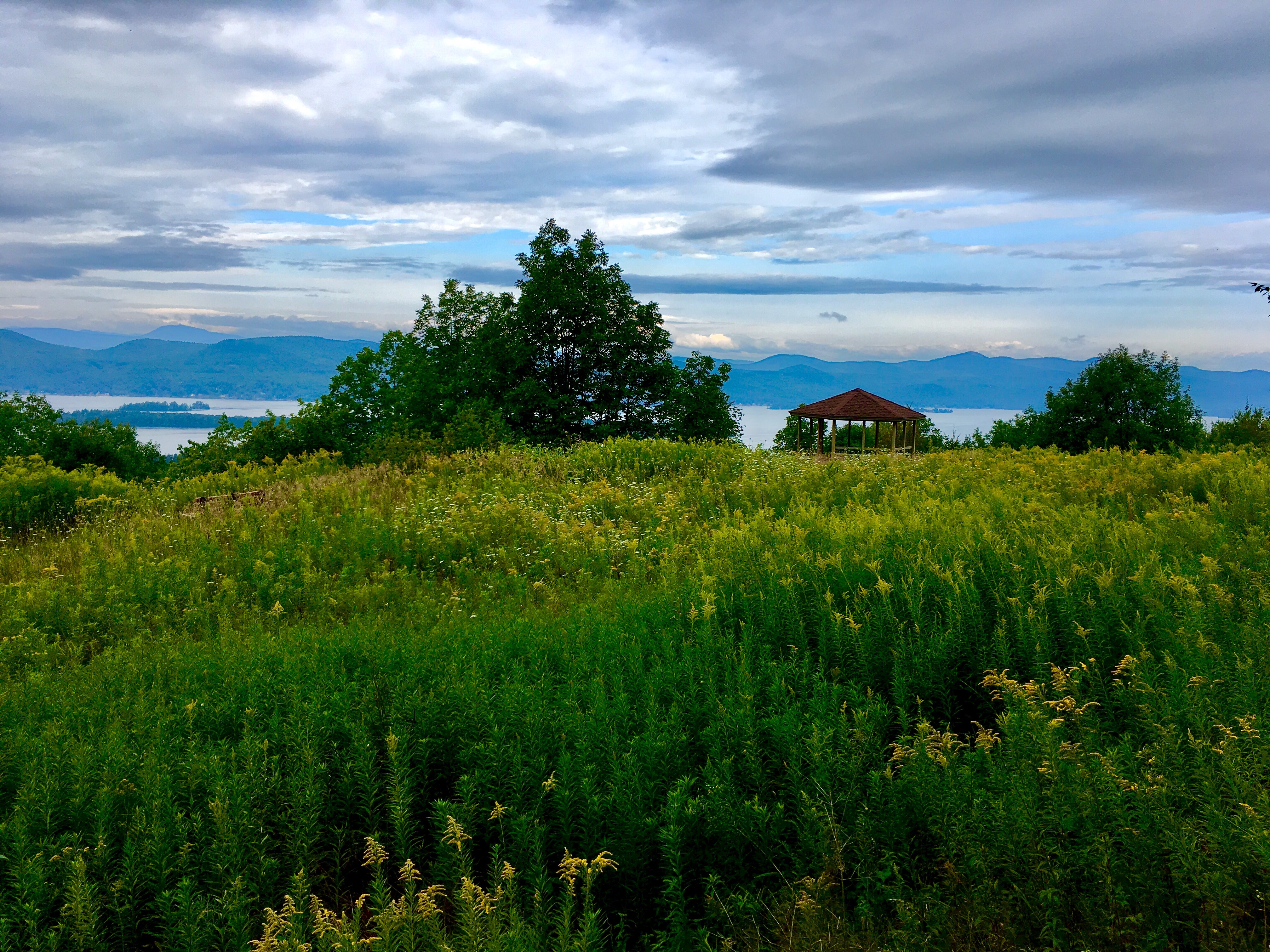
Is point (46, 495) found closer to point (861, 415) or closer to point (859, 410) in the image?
point (861, 415)

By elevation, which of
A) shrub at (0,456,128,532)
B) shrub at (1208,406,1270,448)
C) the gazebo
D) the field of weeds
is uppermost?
the gazebo

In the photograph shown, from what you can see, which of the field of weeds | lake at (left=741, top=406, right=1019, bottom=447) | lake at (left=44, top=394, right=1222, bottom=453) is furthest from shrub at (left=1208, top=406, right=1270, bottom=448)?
the field of weeds

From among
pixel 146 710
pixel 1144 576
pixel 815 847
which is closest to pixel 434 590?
pixel 146 710

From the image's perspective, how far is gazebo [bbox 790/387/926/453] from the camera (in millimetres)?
34625

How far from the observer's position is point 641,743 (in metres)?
3.48

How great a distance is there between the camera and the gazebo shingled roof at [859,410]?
114 feet

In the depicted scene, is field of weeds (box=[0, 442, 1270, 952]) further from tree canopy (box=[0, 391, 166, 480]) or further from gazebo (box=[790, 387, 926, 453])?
gazebo (box=[790, 387, 926, 453])

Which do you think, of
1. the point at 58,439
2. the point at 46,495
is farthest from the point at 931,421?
the point at 46,495

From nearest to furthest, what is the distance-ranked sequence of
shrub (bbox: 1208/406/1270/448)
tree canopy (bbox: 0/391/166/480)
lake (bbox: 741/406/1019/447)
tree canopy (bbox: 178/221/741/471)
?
shrub (bbox: 1208/406/1270/448)
tree canopy (bbox: 0/391/166/480)
tree canopy (bbox: 178/221/741/471)
lake (bbox: 741/406/1019/447)

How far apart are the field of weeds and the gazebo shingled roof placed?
93.4 ft

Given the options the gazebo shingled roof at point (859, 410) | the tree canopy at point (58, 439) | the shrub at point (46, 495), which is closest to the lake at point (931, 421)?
the gazebo shingled roof at point (859, 410)

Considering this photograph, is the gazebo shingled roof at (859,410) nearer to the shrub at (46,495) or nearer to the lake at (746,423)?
the lake at (746,423)

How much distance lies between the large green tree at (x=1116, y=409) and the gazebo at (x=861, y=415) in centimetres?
588

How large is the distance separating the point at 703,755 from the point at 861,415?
33156 mm
